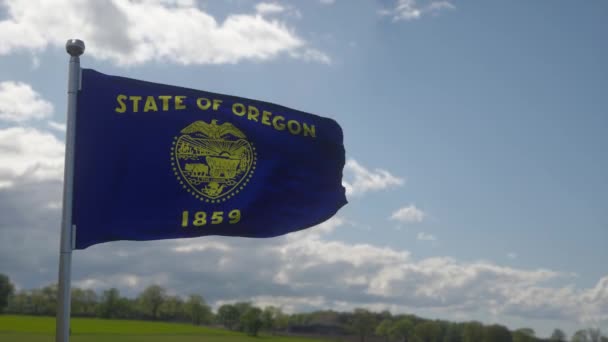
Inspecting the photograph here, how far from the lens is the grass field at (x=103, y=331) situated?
12875cm

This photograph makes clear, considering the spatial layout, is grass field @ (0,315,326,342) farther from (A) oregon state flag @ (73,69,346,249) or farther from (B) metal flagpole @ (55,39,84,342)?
(B) metal flagpole @ (55,39,84,342)

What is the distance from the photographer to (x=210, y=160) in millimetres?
12477

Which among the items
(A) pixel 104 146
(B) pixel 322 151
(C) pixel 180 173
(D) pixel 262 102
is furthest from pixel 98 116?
(B) pixel 322 151

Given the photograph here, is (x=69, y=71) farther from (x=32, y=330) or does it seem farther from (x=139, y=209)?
(x=32, y=330)

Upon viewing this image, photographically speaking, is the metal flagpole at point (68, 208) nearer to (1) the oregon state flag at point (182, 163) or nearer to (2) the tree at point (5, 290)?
(1) the oregon state flag at point (182, 163)

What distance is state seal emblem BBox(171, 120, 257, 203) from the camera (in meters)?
12.3

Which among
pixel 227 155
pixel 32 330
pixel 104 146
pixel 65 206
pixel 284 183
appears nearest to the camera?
pixel 65 206

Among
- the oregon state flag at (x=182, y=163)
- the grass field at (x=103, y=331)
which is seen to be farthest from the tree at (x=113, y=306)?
the oregon state flag at (x=182, y=163)

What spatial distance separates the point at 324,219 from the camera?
46.7 ft

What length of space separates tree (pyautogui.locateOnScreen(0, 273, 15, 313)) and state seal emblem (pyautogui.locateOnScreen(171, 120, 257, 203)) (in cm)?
14978

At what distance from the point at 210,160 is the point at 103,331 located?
483 ft

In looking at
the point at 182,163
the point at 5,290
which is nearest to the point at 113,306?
the point at 5,290

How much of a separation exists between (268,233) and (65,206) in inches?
150

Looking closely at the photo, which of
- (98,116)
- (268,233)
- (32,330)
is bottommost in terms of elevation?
(32,330)
